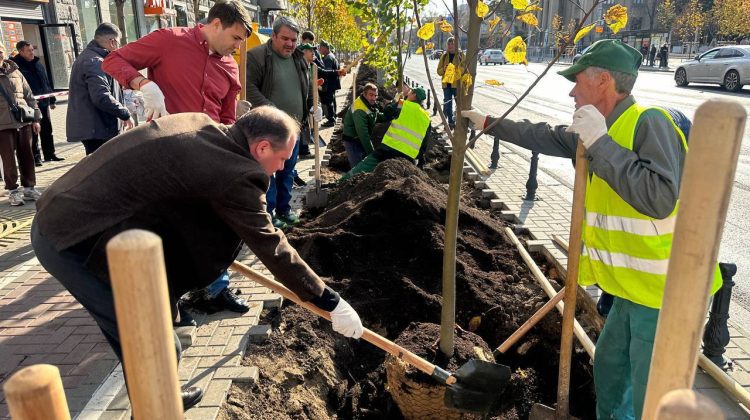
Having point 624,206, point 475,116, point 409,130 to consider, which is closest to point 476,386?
point 624,206

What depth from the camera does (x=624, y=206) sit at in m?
2.40

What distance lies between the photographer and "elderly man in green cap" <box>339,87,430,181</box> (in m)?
6.79

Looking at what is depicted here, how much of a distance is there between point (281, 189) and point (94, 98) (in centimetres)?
205

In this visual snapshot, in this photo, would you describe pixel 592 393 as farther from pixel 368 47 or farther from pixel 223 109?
pixel 368 47

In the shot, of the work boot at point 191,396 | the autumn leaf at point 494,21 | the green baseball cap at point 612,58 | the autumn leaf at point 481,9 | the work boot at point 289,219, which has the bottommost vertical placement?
the work boot at point 289,219

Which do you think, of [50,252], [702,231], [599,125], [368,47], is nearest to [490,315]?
[599,125]

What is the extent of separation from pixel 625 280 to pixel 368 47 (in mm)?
6494

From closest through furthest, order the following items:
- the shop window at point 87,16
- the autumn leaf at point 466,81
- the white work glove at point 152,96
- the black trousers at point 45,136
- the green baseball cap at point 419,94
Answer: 1. the autumn leaf at point 466,81
2. the white work glove at point 152,96
3. the green baseball cap at point 419,94
4. the black trousers at point 45,136
5. the shop window at point 87,16

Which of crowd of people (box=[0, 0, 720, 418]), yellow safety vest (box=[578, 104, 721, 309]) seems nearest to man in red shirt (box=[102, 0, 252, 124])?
crowd of people (box=[0, 0, 720, 418])

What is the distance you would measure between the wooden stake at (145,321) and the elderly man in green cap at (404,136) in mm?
6067

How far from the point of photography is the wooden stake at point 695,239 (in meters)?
0.87

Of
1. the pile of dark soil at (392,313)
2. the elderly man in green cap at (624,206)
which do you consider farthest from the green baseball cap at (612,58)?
the pile of dark soil at (392,313)

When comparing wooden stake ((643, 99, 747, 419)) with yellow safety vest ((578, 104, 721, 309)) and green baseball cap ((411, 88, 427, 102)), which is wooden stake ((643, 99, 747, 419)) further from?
green baseball cap ((411, 88, 427, 102))

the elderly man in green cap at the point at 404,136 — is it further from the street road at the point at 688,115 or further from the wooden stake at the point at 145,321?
the wooden stake at the point at 145,321
